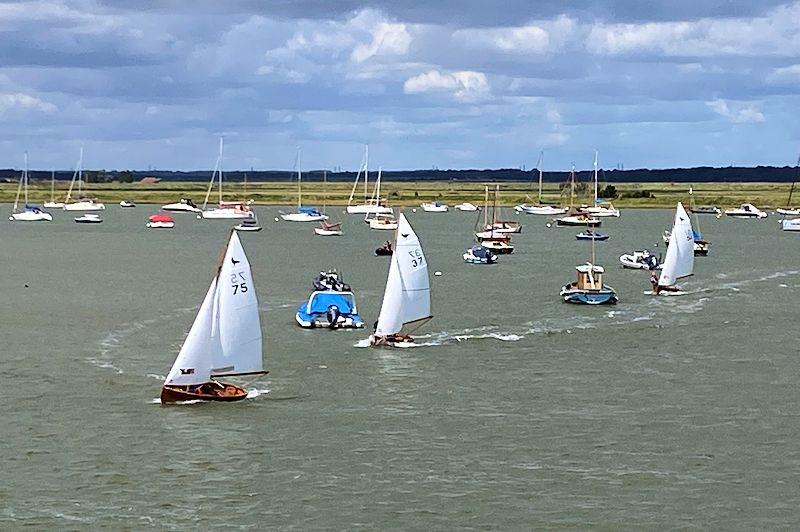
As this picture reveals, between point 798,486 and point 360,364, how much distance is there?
25.6 meters

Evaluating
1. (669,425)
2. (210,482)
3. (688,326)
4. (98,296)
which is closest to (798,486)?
(669,425)

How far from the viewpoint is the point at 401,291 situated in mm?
68625

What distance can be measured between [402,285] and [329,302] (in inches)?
375

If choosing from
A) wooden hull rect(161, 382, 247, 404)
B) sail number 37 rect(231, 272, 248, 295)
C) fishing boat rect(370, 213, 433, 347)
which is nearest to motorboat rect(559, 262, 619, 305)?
fishing boat rect(370, 213, 433, 347)

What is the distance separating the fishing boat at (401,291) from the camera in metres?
68.7

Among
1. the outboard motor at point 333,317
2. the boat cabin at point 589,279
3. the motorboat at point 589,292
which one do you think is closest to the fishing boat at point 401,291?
the outboard motor at point 333,317

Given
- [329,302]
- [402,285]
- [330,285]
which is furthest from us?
[330,285]

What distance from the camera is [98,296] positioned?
9712 cm

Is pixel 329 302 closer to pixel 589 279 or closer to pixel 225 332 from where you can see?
pixel 225 332

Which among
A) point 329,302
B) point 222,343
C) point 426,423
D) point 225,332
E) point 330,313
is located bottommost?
point 426,423

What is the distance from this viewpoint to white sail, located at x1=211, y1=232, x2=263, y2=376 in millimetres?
54500

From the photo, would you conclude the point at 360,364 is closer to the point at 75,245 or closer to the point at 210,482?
the point at 210,482

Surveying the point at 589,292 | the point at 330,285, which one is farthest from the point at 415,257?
the point at 589,292

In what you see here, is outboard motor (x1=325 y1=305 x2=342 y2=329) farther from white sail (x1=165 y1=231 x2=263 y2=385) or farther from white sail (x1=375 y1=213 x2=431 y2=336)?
white sail (x1=165 y1=231 x2=263 y2=385)
